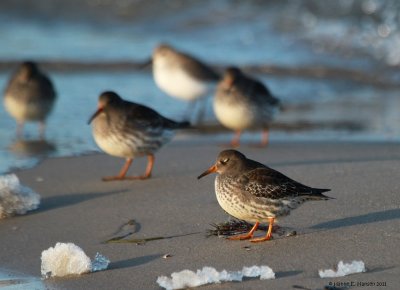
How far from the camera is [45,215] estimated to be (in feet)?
24.3

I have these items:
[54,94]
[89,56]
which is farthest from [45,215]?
[89,56]

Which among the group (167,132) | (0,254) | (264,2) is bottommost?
(0,254)

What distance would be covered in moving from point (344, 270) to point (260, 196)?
104cm

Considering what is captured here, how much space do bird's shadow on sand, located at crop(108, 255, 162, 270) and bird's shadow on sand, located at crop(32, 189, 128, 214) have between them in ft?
5.76

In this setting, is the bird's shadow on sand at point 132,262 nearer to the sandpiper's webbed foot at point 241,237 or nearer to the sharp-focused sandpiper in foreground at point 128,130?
the sandpiper's webbed foot at point 241,237

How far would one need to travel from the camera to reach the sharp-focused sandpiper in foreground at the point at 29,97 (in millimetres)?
11820

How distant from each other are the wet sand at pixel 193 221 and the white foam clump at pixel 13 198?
0.33 feet

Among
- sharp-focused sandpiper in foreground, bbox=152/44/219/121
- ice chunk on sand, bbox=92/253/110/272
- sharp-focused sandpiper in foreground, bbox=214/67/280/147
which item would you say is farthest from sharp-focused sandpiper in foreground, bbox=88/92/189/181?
sharp-focused sandpiper in foreground, bbox=152/44/219/121

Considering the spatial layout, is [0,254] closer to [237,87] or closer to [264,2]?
[237,87]

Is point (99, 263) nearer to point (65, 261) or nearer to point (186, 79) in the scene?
point (65, 261)

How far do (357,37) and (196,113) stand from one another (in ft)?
21.0

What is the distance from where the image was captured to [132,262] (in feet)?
19.6

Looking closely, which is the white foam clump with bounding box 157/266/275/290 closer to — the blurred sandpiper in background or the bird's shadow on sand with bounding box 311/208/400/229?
the bird's shadow on sand with bounding box 311/208/400/229

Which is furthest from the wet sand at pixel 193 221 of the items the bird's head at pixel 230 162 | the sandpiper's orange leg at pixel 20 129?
the sandpiper's orange leg at pixel 20 129
